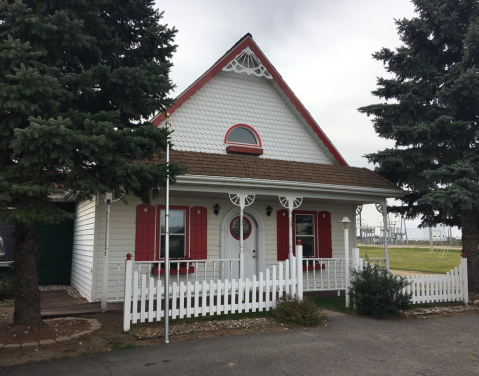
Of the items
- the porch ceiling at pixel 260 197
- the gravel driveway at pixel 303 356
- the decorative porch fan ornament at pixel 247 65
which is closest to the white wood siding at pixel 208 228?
the porch ceiling at pixel 260 197

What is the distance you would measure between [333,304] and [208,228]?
12.6 ft

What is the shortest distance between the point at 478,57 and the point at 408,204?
488 centimetres

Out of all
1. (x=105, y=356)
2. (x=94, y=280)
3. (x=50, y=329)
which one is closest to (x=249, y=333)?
(x=105, y=356)

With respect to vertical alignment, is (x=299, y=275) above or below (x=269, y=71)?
below

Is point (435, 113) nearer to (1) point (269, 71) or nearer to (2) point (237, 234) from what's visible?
(1) point (269, 71)

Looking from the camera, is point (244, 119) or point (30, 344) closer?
point (30, 344)

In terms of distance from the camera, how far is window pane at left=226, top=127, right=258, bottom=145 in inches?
470

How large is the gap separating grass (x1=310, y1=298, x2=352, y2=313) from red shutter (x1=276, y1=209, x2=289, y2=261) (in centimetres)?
168

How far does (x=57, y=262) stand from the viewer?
13.7m

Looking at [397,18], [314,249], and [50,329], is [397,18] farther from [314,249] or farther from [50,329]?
[50,329]

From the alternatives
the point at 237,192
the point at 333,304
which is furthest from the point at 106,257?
the point at 333,304

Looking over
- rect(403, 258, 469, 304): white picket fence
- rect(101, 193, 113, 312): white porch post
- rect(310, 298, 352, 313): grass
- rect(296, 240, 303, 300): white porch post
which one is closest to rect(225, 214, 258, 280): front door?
rect(310, 298, 352, 313): grass

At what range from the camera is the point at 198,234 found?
10727mm

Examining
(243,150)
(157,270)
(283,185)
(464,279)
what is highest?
(243,150)
